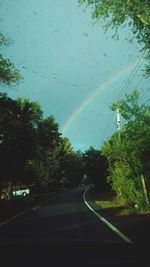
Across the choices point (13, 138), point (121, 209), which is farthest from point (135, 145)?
point (13, 138)

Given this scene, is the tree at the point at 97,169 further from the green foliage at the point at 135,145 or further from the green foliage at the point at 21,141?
the green foliage at the point at 135,145

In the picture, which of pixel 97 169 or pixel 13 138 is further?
pixel 97 169

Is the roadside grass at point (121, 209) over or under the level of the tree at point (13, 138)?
under

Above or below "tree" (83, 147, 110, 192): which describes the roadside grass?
below

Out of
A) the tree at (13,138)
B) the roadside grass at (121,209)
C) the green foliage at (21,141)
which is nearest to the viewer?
the roadside grass at (121,209)

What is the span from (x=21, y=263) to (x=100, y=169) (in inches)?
2903

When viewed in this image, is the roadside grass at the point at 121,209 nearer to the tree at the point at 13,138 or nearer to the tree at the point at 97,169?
the tree at the point at 13,138

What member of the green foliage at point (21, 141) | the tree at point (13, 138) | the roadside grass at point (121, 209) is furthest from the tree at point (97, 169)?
the roadside grass at point (121, 209)

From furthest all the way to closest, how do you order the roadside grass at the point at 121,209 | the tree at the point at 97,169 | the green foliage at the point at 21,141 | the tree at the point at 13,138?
the tree at the point at 97,169
the green foliage at the point at 21,141
the tree at the point at 13,138
the roadside grass at the point at 121,209

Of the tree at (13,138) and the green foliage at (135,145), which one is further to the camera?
the tree at (13,138)

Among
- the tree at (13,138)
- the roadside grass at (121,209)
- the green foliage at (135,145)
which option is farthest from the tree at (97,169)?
the green foliage at (135,145)

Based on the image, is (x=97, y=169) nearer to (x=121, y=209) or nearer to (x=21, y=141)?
(x=21, y=141)

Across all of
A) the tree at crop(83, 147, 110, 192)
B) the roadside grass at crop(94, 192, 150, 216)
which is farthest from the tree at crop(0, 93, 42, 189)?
the roadside grass at crop(94, 192, 150, 216)

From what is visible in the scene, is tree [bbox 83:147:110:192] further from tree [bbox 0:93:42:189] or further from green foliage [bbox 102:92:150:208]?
green foliage [bbox 102:92:150:208]
